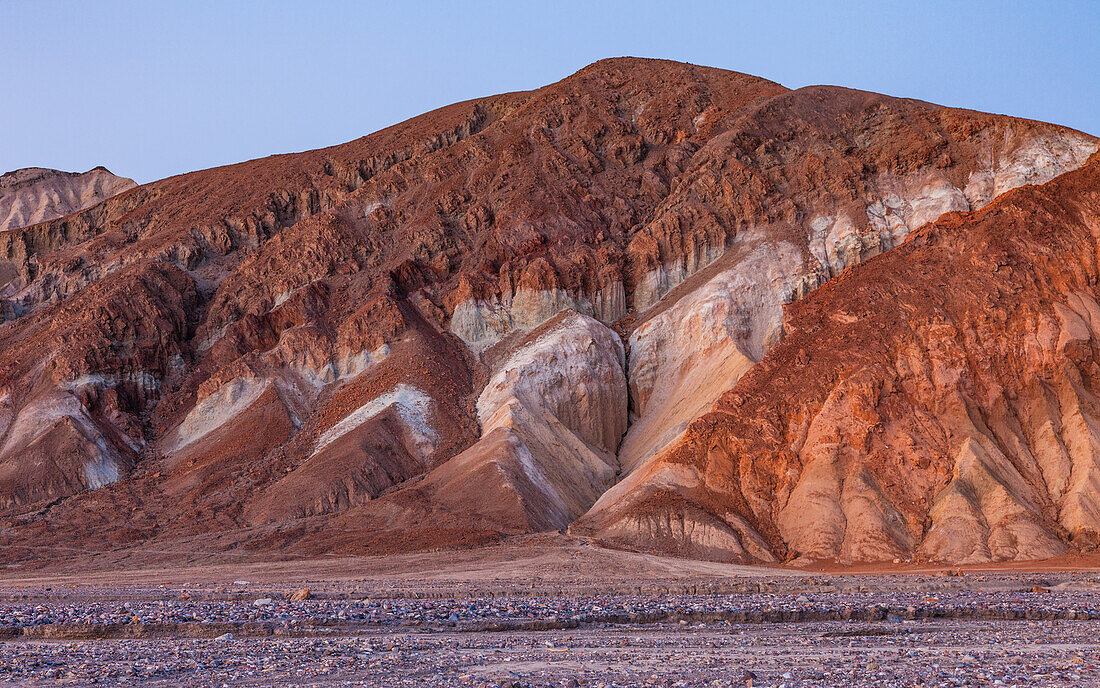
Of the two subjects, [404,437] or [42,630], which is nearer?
[42,630]

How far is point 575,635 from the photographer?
21906mm

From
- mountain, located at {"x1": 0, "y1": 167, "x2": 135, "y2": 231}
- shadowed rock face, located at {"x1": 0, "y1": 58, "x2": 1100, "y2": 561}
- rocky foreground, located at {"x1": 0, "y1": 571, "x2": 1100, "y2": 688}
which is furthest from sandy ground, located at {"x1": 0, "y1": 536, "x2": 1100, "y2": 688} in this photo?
mountain, located at {"x1": 0, "y1": 167, "x2": 135, "y2": 231}

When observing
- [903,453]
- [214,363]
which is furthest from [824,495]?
[214,363]

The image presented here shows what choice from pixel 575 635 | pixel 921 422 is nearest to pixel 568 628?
pixel 575 635

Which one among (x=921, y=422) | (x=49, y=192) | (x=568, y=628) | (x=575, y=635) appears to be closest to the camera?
(x=575, y=635)

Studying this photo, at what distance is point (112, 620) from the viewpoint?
23.7 metres

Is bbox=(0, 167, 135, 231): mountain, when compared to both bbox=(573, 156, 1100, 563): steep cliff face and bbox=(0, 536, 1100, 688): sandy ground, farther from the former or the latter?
bbox=(573, 156, 1100, 563): steep cliff face

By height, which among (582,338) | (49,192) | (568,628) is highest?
(49,192)

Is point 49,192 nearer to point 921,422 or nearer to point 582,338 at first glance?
point 582,338

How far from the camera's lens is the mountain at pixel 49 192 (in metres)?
132

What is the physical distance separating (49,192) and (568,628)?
432 feet

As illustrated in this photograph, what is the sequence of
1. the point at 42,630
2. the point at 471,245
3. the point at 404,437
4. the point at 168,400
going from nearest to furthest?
the point at 42,630 → the point at 404,437 → the point at 168,400 → the point at 471,245

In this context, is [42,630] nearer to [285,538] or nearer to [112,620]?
[112,620]

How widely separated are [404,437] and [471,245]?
20.2 metres
